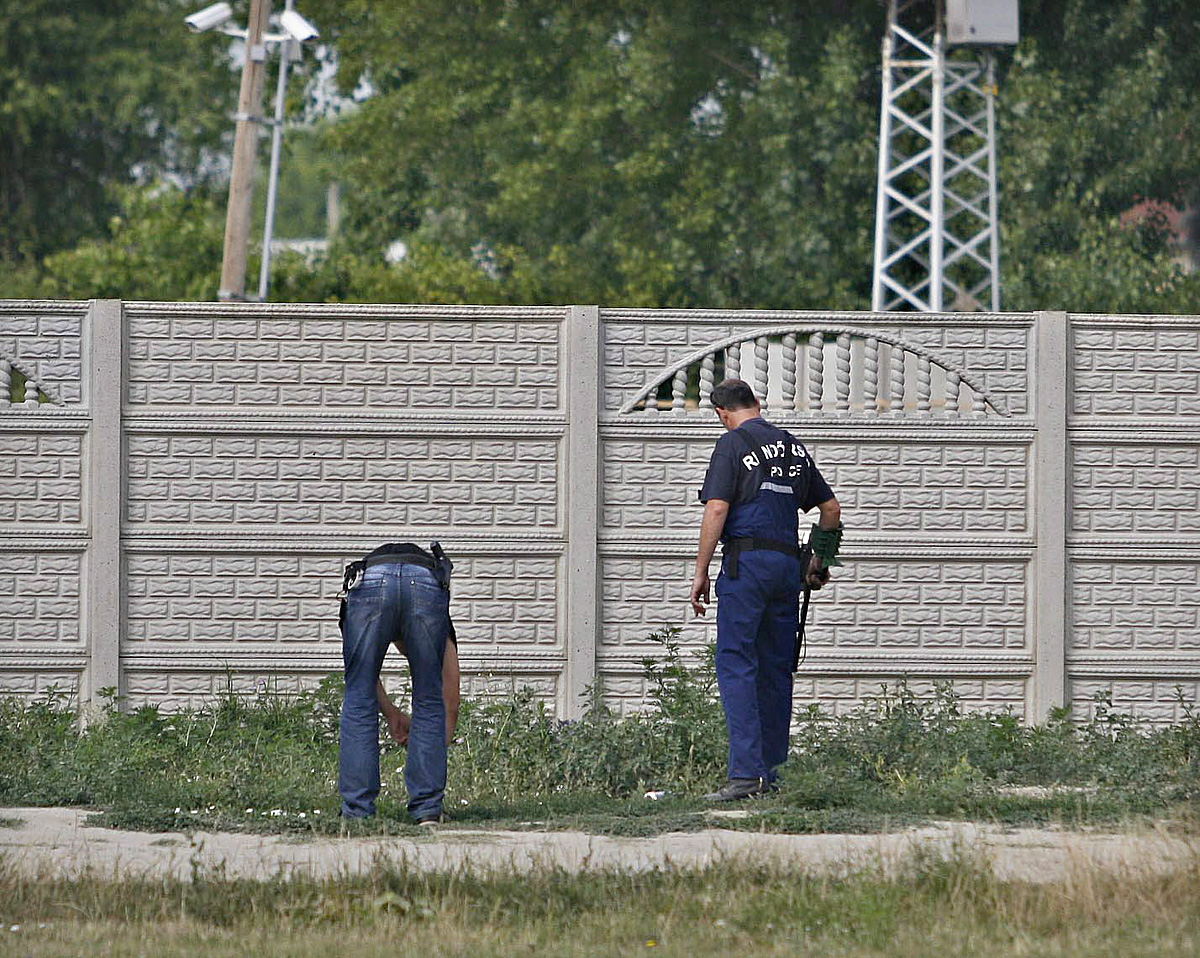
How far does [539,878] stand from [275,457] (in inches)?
143

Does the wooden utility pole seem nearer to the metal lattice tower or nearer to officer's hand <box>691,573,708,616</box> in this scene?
the metal lattice tower

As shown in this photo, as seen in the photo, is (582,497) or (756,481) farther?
(582,497)

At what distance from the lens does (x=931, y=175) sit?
19922mm

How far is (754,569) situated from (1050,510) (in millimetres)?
2018

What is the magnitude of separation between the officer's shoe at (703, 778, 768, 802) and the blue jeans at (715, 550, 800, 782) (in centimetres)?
3

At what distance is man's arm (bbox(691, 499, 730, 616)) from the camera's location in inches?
307

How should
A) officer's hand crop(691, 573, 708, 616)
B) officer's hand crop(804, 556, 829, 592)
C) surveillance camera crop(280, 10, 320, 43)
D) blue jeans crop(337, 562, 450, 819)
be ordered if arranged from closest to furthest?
blue jeans crop(337, 562, 450, 819)
officer's hand crop(691, 573, 708, 616)
officer's hand crop(804, 556, 829, 592)
surveillance camera crop(280, 10, 320, 43)

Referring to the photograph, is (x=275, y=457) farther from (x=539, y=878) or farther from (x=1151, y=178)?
(x=1151, y=178)

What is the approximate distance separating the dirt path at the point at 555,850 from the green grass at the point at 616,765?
18cm

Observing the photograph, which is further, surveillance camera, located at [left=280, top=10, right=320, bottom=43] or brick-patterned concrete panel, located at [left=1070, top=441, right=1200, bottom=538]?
surveillance camera, located at [left=280, top=10, right=320, bottom=43]

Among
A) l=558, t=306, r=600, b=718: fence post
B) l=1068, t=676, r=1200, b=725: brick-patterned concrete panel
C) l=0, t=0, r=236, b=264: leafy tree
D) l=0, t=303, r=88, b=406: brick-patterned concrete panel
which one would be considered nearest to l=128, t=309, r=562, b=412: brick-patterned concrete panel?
l=558, t=306, r=600, b=718: fence post

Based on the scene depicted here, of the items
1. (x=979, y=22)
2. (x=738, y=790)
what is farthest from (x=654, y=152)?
(x=738, y=790)

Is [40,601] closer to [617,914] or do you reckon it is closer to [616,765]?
[616,765]

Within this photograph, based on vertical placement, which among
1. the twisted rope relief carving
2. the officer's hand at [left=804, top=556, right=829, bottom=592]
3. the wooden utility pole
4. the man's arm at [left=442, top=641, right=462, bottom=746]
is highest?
the wooden utility pole
